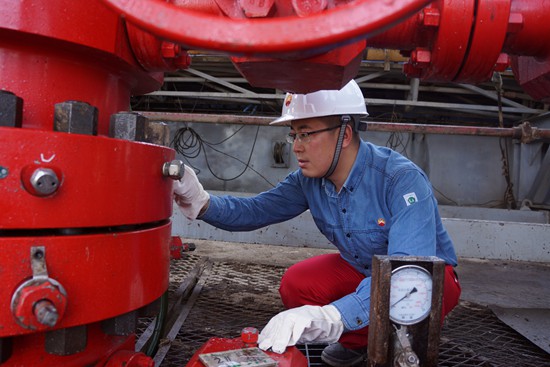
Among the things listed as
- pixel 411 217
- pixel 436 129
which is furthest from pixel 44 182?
pixel 436 129

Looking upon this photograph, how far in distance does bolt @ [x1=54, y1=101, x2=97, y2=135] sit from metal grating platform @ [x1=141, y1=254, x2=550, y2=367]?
36.9 inches

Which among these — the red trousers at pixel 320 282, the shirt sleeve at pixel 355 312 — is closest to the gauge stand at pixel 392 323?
the shirt sleeve at pixel 355 312

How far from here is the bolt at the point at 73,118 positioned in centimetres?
74

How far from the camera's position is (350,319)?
1.18 m

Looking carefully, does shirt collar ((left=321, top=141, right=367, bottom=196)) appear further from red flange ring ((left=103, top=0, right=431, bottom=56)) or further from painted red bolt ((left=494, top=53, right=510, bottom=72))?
red flange ring ((left=103, top=0, right=431, bottom=56))

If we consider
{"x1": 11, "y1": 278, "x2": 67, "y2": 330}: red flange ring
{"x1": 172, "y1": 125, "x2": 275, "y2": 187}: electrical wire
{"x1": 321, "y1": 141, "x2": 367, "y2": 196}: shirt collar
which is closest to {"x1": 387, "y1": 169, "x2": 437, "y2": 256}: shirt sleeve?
{"x1": 321, "y1": 141, "x2": 367, "y2": 196}: shirt collar

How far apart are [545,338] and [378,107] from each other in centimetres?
395

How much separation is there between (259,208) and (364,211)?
1.56 ft

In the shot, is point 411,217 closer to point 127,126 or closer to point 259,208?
point 259,208

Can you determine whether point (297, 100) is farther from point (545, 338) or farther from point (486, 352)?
point (545, 338)

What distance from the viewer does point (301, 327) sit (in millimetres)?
1098

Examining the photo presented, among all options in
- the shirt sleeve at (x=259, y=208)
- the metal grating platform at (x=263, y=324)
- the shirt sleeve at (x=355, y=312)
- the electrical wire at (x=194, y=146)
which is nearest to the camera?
the shirt sleeve at (x=355, y=312)

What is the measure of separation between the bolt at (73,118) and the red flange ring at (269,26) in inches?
9.7

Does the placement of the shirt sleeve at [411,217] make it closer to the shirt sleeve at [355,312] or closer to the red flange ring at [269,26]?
the shirt sleeve at [355,312]
